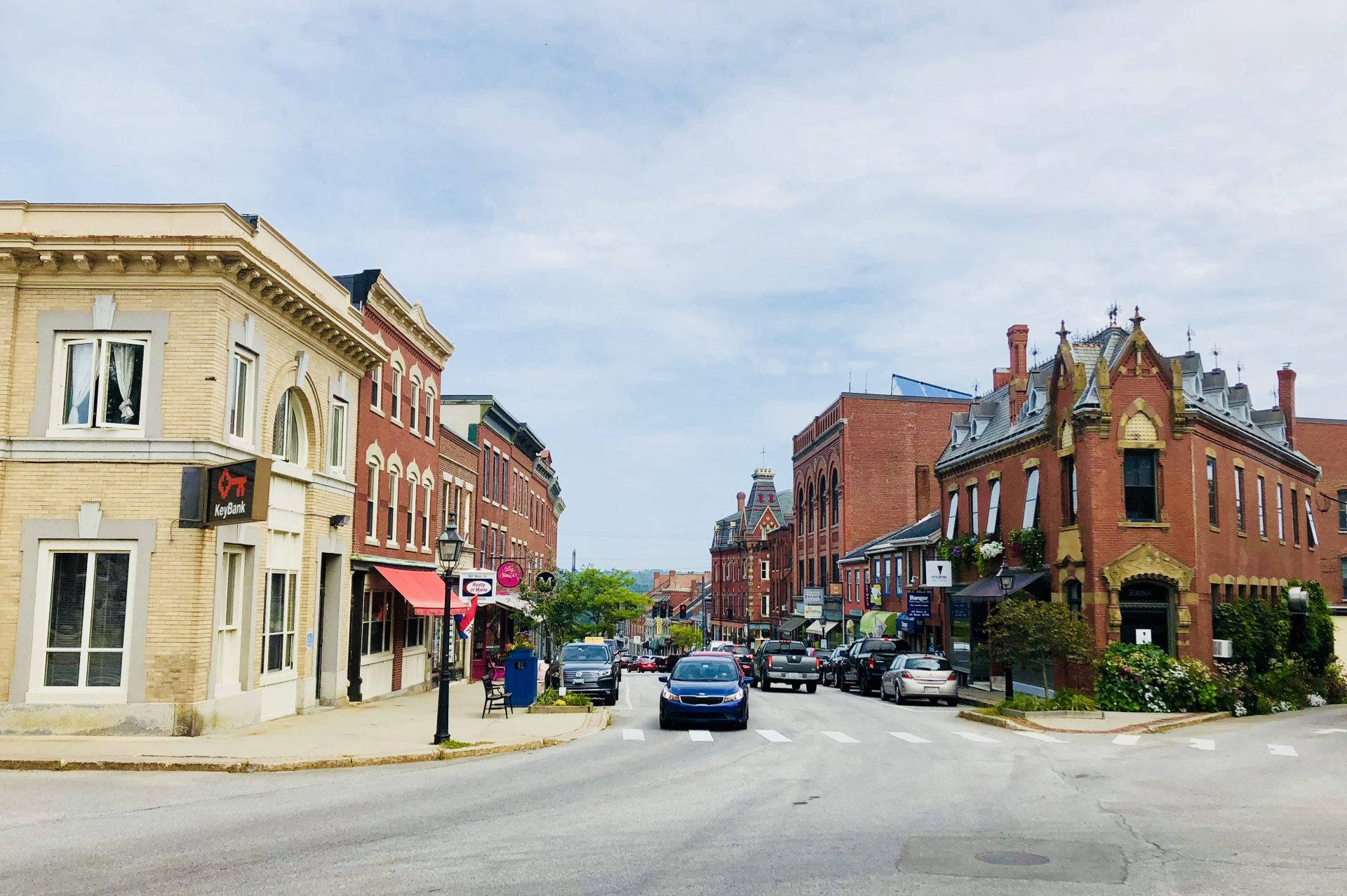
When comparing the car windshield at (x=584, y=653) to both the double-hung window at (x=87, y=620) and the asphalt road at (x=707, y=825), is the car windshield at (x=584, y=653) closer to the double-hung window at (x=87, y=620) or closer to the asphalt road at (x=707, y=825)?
the asphalt road at (x=707, y=825)

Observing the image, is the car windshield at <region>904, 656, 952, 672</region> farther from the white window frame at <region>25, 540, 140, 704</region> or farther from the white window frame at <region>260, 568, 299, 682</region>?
the white window frame at <region>25, 540, 140, 704</region>

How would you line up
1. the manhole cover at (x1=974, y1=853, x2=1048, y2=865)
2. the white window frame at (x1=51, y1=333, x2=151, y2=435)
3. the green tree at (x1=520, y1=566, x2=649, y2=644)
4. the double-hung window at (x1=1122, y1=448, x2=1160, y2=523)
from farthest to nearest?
the green tree at (x1=520, y1=566, x2=649, y2=644)
the double-hung window at (x1=1122, y1=448, x2=1160, y2=523)
the white window frame at (x1=51, y1=333, x2=151, y2=435)
the manhole cover at (x1=974, y1=853, x2=1048, y2=865)

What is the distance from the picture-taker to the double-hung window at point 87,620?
1864cm

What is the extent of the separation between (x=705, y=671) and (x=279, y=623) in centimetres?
913

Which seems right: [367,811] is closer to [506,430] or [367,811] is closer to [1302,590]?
[1302,590]

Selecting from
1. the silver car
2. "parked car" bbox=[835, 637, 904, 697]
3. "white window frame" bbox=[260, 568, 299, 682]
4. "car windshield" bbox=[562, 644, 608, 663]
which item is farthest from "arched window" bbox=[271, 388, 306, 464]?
"parked car" bbox=[835, 637, 904, 697]

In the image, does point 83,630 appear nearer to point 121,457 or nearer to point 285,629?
point 121,457

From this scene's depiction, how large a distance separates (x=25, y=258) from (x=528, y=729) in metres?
12.5

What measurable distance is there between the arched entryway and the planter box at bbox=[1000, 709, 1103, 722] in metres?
4.96

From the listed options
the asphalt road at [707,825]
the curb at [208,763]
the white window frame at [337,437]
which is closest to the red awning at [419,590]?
the white window frame at [337,437]

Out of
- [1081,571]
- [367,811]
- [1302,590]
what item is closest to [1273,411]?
[1302,590]

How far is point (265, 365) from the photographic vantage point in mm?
21641

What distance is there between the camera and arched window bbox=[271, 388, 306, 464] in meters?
23.1

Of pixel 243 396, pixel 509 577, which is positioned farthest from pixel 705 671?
pixel 243 396
